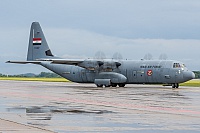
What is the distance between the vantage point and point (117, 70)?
5688 cm

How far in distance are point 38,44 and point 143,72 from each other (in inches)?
743

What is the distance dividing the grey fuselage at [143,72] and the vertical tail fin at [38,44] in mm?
8146

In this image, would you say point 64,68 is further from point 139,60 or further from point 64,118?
point 64,118

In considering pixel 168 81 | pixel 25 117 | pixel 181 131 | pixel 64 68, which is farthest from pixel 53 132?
pixel 64 68

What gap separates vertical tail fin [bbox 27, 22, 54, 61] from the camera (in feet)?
220

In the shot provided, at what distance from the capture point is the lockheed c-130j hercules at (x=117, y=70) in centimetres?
5297

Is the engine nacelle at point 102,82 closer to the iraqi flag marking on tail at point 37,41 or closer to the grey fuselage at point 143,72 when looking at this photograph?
the grey fuselage at point 143,72

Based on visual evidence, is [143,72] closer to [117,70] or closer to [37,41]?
[117,70]

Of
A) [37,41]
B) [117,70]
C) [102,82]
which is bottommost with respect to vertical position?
[102,82]

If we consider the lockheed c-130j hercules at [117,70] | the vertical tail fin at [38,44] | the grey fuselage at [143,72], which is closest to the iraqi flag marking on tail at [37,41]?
the vertical tail fin at [38,44]

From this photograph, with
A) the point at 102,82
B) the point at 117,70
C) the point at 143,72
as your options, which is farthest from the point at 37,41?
the point at 143,72

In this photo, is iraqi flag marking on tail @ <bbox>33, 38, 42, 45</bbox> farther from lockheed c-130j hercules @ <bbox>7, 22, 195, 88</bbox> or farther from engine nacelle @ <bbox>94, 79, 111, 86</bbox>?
engine nacelle @ <bbox>94, 79, 111, 86</bbox>

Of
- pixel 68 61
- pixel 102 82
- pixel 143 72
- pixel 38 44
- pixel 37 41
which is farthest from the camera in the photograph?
pixel 37 41

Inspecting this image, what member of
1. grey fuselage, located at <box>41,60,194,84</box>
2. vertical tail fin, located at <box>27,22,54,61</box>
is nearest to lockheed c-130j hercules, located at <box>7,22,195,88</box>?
grey fuselage, located at <box>41,60,194,84</box>
